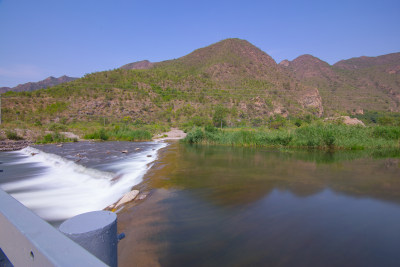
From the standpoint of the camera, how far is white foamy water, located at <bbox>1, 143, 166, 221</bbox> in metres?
6.93

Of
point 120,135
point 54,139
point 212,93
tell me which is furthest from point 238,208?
point 212,93

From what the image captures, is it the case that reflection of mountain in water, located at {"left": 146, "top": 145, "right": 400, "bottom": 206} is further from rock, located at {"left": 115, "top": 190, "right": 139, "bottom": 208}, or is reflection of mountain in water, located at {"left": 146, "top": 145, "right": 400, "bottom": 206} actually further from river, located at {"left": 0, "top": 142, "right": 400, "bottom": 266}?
rock, located at {"left": 115, "top": 190, "right": 139, "bottom": 208}

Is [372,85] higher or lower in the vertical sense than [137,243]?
higher

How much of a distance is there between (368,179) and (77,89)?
1897 inches

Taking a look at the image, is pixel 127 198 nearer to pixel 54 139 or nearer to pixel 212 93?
pixel 54 139

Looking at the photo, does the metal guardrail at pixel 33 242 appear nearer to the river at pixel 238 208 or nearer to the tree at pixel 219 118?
the river at pixel 238 208

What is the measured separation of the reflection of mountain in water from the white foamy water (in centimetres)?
126

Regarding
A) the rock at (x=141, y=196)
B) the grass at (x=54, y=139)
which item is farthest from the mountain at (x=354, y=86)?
the rock at (x=141, y=196)

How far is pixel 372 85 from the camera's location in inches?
3061

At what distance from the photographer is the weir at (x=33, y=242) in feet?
2.88

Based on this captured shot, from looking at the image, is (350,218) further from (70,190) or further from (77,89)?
(77,89)

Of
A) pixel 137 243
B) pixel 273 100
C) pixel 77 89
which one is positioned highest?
pixel 77 89

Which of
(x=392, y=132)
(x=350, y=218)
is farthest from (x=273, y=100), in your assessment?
(x=350, y=218)

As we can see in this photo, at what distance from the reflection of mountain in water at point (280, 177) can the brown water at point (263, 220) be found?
4 cm
